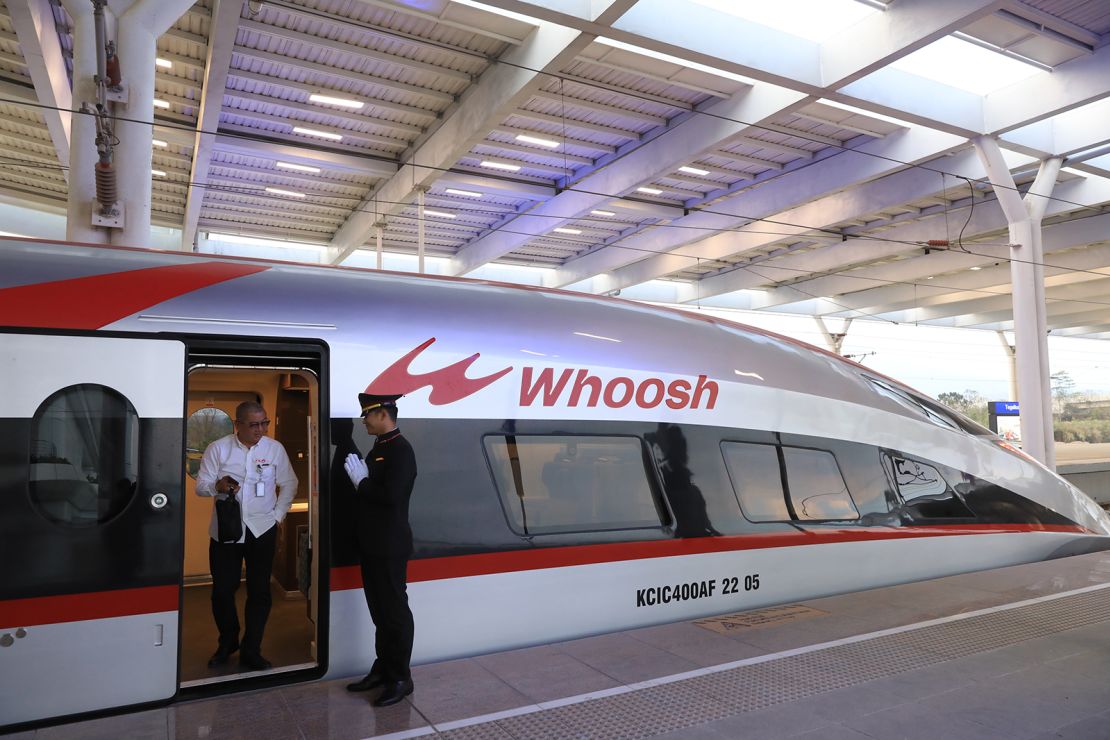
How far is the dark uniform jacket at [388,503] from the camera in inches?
158

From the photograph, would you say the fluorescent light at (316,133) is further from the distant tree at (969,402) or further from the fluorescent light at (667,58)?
the distant tree at (969,402)

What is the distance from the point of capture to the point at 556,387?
518cm

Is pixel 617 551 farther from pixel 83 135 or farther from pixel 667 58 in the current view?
pixel 667 58

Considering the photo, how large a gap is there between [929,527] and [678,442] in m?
2.69

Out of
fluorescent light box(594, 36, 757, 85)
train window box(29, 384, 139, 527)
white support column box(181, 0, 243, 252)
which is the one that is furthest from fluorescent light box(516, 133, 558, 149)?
train window box(29, 384, 139, 527)

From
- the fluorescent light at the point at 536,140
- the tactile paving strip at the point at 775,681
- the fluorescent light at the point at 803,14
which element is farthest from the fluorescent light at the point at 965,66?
the tactile paving strip at the point at 775,681

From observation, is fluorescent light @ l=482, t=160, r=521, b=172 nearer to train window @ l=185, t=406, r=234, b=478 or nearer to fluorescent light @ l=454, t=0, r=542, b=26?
fluorescent light @ l=454, t=0, r=542, b=26

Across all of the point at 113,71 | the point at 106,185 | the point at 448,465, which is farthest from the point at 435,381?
the point at 113,71

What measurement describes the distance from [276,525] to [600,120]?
34.4 ft

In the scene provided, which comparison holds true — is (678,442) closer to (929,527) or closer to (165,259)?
(929,527)

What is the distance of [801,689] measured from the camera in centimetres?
418

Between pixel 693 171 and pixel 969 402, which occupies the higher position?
pixel 693 171

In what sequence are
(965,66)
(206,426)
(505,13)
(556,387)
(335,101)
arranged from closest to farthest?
1. (556,387)
2. (206,426)
3. (505,13)
4. (965,66)
5. (335,101)

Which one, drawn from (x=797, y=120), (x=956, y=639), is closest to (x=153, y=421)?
(x=956, y=639)
